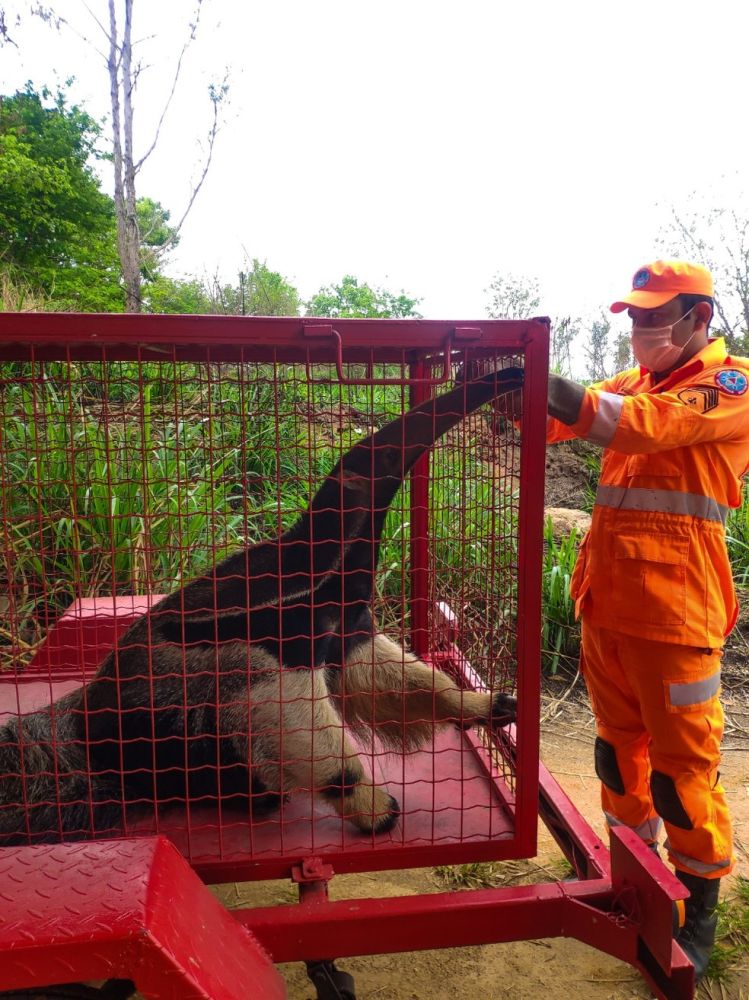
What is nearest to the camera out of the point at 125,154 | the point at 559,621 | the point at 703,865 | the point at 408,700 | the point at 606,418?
the point at 606,418

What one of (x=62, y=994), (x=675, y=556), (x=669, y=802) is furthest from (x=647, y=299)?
(x=62, y=994)

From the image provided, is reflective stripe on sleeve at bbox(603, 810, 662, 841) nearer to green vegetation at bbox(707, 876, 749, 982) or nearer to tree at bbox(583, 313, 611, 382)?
green vegetation at bbox(707, 876, 749, 982)

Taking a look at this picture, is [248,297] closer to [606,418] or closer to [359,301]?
[606,418]

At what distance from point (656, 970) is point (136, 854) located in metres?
1.25

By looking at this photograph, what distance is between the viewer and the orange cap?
7.23 ft

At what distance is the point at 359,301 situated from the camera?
65.9 feet

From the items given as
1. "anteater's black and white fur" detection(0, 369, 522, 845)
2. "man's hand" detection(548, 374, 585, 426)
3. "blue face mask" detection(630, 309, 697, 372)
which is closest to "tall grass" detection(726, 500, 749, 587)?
"blue face mask" detection(630, 309, 697, 372)

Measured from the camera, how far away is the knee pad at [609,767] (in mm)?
2420

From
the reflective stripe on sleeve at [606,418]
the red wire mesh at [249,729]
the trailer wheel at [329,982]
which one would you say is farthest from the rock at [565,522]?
the trailer wheel at [329,982]

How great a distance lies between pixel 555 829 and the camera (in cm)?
233

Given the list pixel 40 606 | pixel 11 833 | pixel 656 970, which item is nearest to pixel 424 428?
pixel 656 970

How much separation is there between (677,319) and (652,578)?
33.6 inches

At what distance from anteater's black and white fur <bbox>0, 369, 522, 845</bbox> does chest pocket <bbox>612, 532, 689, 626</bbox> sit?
0.56 meters

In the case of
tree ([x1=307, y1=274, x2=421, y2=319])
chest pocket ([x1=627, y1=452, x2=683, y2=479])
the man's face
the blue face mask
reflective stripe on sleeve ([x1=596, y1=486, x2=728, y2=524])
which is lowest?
reflective stripe on sleeve ([x1=596, y1=486, x2=728, y2=524])
